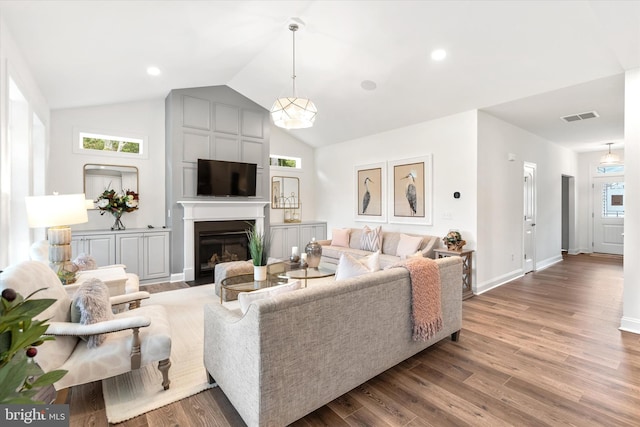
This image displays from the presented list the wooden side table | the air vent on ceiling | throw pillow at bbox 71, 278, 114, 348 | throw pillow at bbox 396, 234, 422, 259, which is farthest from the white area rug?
the air vent on ceiling

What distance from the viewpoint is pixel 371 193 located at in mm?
6270

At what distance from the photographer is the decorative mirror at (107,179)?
4949mm

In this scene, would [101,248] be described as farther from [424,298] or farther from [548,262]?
[548,262]

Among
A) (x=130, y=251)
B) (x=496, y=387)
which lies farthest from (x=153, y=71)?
(x=496, y=387)

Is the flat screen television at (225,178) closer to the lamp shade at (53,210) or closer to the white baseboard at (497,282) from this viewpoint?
the lamp shade at (53,210)

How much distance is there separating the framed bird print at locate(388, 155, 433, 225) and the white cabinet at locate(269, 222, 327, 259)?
208cm

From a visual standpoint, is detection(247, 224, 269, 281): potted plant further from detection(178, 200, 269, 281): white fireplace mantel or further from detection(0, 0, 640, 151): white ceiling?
detection(0, 0, 640, 151): white ceiling

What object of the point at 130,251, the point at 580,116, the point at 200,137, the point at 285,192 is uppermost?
the point at 580,116

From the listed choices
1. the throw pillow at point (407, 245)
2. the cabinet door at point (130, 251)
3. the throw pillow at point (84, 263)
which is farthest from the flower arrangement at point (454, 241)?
the cabinet door at point (130, 251)

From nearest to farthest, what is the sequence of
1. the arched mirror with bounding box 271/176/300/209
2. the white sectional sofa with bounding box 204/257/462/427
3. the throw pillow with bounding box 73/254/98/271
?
the white sectional sofa with bounding box 204/257/462/427 < the throw pillow with bounding box 73/254/98/271 < the arched mirror with bounding box 271/176/300/209

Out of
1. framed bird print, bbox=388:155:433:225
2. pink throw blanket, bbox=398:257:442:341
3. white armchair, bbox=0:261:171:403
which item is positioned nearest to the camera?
white armchair, bbox=0:261:171:403

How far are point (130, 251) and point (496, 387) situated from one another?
202 inches

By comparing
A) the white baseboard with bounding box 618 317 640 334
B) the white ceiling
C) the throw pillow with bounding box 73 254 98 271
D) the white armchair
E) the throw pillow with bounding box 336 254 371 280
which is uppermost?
the white ceiling

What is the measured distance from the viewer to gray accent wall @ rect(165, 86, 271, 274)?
209 inches
